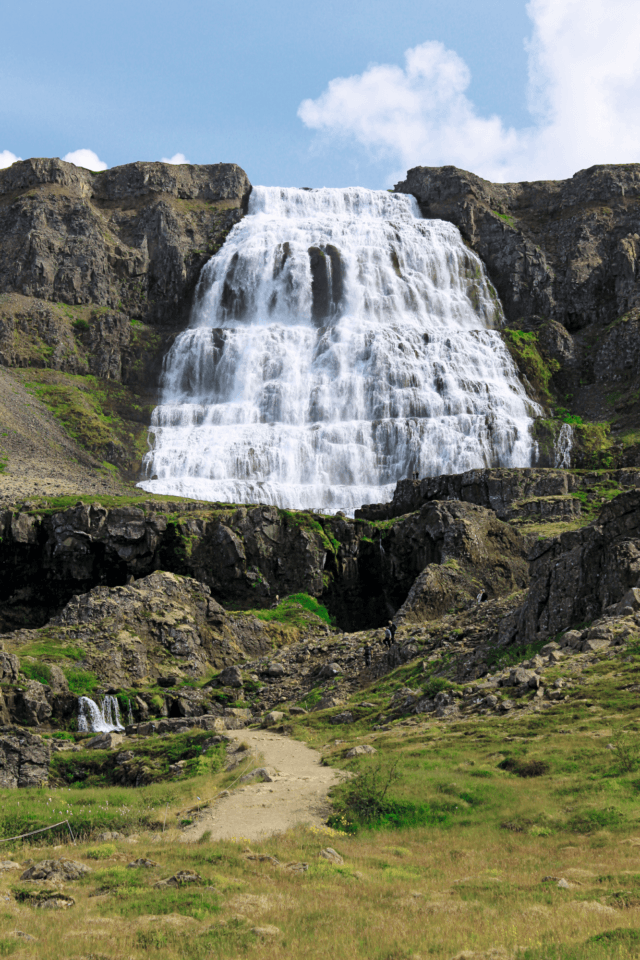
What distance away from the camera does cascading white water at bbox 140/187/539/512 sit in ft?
323

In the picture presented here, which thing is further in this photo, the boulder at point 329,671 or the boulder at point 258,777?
the boulder at point 329,671

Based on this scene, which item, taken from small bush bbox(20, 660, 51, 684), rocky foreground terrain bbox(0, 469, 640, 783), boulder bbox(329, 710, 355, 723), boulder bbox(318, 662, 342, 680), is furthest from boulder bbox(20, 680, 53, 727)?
boulder bbox(329, 710, 355, 723)

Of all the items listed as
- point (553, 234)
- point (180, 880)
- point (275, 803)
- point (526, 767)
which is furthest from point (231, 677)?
point (553, 234)

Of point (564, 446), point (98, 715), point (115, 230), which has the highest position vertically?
point (115, 230)

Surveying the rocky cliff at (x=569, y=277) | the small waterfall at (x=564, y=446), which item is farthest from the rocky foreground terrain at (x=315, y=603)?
the rocky cliff at (x=569, y=277)

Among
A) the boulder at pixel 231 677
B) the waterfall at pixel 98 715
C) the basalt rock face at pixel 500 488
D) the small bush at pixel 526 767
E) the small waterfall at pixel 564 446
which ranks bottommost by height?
the waterfall at pixel 98 715

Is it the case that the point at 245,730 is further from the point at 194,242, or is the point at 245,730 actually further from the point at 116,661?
the point at 194,242

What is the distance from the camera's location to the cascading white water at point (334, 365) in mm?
98438

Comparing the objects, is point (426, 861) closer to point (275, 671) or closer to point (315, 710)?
point (315, 710)

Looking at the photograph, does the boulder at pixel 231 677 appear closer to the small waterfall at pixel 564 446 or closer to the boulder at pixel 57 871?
the boulder at pixel 57 871

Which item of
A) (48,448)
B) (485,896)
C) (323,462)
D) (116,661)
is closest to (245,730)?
(116,661)

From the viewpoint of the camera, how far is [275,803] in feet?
65.6

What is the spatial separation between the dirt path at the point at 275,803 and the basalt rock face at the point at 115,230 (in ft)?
381

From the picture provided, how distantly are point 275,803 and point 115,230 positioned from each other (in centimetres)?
13320
